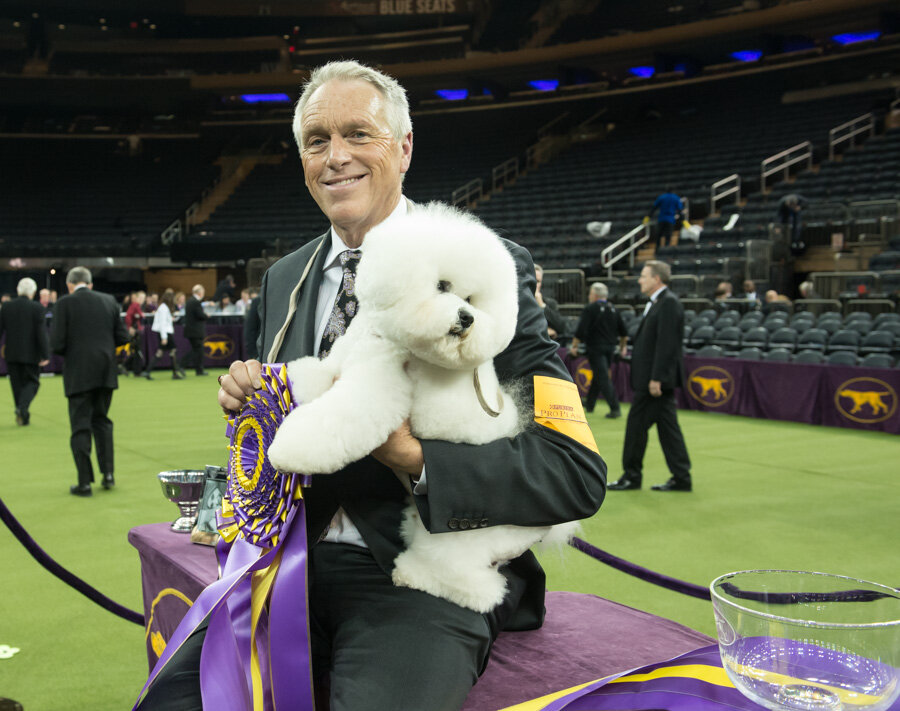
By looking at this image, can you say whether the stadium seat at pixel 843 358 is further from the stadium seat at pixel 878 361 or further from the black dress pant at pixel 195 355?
the black dress pant at pixel 195 355

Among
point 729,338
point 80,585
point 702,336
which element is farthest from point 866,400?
point 80,585

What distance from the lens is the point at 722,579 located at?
4.70ft

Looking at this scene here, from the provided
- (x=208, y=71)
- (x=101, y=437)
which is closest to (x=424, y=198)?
(x=208, y=71)

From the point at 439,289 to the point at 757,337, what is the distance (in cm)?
1004

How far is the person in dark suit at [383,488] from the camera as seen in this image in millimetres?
1356

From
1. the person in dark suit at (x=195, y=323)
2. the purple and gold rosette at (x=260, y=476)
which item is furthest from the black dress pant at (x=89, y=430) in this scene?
the person in dark suit at (x=195, y=323)

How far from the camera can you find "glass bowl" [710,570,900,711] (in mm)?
1241

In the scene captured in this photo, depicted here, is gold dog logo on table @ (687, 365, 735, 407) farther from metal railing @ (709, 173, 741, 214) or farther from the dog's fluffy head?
the dog's fluffy head

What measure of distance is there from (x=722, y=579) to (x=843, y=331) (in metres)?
9.40

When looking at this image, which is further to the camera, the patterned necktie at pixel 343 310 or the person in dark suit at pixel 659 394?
the person in dark suit at pixel 659 394

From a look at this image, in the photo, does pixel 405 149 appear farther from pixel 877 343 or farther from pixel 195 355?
pixel 195 355

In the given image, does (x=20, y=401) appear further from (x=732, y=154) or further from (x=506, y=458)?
(x=732, y=154)

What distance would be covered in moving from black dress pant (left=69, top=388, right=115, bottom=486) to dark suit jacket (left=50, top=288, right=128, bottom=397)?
11 cm

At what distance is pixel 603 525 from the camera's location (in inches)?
→ 194
